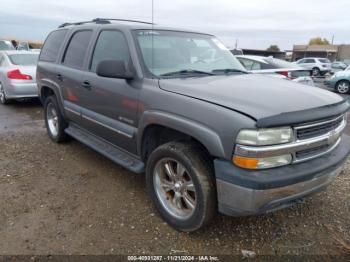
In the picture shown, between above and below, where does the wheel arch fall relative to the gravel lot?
above

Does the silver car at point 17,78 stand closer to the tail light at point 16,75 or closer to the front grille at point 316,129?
the tail light at point 16,75

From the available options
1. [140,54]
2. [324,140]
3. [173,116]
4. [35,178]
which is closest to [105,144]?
[35,178]

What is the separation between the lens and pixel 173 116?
107 inches

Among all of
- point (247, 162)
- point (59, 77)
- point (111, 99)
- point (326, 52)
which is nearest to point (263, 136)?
point (247, 162)

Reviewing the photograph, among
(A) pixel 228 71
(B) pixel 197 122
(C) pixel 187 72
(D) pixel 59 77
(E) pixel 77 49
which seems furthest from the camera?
(D) pixel 59 77

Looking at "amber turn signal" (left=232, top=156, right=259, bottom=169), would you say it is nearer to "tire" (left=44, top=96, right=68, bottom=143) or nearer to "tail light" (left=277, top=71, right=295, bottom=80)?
"tire" (left=44, top=96, right=68, bottom=143)

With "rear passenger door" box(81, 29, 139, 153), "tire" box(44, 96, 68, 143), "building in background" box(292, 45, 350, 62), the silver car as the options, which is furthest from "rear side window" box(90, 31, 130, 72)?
"building in background" box(292, 45, 350, 62)

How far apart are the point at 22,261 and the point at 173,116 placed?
5.48 feet

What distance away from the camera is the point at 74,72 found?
4258 millimetres

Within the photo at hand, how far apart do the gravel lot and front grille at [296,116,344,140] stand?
3.29 feet

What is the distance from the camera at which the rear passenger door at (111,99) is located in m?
3.30

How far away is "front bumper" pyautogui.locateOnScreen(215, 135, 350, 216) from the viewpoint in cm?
227

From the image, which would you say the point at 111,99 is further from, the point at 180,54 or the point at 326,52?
the point at 326,52

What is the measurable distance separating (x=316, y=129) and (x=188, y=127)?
1.03 meters
